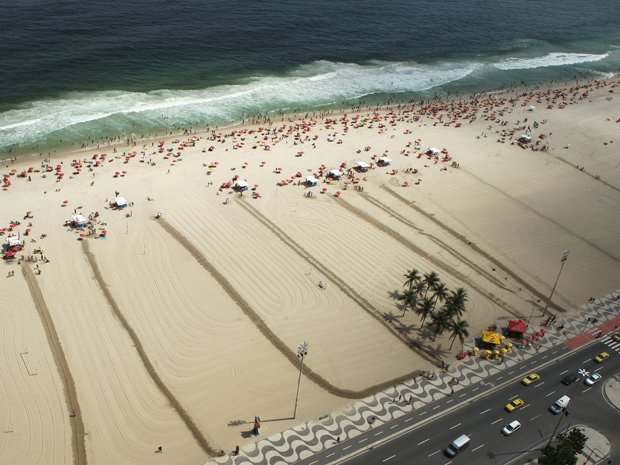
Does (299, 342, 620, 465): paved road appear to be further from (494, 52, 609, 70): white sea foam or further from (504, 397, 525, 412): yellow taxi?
(494, 52, 609, 70): white sea foam

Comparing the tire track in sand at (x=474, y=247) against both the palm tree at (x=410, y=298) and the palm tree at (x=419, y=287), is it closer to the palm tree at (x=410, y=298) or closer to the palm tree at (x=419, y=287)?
the palm tree at (x=419, y=287)

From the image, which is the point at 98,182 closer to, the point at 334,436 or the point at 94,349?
the point at 94,349

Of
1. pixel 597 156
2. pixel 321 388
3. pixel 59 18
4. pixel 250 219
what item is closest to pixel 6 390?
pixel 321 388

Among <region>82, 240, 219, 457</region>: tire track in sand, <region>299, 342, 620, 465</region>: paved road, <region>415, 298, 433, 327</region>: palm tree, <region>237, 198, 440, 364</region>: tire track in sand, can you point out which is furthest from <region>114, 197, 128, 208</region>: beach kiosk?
<region>299, 342, 620, 465</region>: paved road

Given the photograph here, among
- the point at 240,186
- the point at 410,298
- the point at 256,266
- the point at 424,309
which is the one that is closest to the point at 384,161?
the point at 240,186

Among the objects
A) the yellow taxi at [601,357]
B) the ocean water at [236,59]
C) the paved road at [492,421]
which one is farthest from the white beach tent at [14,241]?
the yellow taxi at [601,357]

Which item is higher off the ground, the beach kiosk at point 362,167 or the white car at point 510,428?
the beach kiosk at point 362,167
